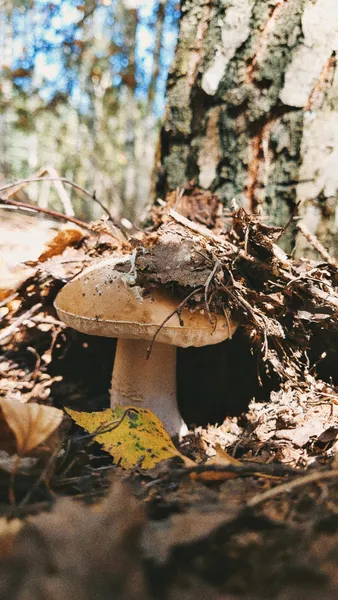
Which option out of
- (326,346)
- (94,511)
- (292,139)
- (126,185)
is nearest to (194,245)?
(326,346)

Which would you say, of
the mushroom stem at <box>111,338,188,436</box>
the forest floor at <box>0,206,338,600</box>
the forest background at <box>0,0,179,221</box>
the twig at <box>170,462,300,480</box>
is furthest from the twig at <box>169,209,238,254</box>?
the forest background at <box>0,0,179,221</box>

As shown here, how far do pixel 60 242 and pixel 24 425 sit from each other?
Answer: 1.26 meters

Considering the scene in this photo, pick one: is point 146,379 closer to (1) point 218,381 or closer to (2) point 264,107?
(1) point 218,381

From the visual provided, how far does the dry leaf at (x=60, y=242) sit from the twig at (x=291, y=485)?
1.64 m

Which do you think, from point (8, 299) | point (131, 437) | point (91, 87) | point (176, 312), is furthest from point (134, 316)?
point (91, 87)

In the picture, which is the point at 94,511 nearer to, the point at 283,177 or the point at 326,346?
the point at 326,346

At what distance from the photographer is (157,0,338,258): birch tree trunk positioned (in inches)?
85.4

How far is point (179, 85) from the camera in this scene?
2598mm

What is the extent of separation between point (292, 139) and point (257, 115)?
0.23 m

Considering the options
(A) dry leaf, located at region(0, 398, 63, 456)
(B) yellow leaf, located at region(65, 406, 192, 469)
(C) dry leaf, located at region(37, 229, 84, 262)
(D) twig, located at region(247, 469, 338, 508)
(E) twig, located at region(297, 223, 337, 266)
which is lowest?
(B) yellow leaf, located at region(65, 406, 192, 469)

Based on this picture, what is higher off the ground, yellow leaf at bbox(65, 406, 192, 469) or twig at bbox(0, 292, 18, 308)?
twig at bbox(0, 292, 18, 308)

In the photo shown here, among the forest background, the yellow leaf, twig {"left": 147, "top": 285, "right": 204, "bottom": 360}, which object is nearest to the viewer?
the yellow leaf

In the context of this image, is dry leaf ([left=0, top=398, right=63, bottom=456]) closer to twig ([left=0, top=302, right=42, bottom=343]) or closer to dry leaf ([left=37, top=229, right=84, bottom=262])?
twig ([left=0, top=302, right=42, bottom=343])

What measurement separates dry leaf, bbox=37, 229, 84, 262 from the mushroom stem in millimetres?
583
